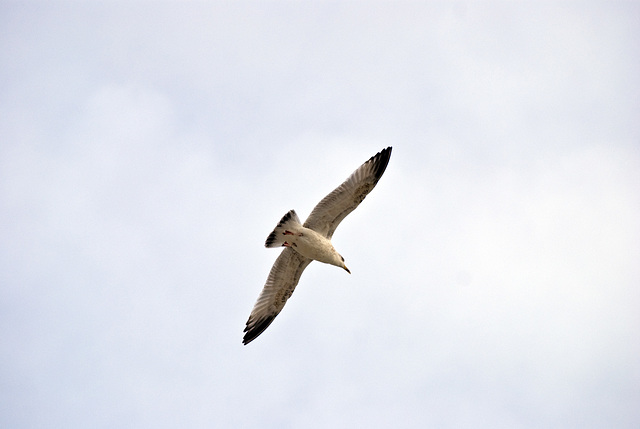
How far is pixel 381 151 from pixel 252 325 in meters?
4.93

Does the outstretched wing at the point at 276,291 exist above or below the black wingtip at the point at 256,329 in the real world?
above

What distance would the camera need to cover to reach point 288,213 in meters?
15.5

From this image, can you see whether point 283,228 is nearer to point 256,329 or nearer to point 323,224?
point 323,224

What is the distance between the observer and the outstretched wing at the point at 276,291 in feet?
55.9

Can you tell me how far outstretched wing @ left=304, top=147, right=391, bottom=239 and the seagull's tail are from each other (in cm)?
58

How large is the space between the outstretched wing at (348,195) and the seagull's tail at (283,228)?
58 centimetres

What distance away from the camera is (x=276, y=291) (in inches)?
690

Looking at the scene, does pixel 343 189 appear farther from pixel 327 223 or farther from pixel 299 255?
pixel 299 255

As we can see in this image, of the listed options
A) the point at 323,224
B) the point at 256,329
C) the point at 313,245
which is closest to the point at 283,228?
the point at 313,245

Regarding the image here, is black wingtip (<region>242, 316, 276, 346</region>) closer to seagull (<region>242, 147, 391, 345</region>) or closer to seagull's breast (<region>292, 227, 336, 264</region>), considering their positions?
seagull (<region>242, 147, 391, 345</region>)

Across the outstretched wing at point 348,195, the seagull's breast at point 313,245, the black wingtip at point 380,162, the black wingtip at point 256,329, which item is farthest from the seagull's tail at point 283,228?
the black wingtip at point 256,329

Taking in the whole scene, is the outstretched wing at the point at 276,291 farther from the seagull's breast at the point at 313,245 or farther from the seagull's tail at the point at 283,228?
the seagull's tail at the point at 283,228

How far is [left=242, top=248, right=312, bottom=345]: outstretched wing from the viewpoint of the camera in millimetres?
17047

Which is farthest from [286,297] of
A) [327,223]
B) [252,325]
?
[327,223]
